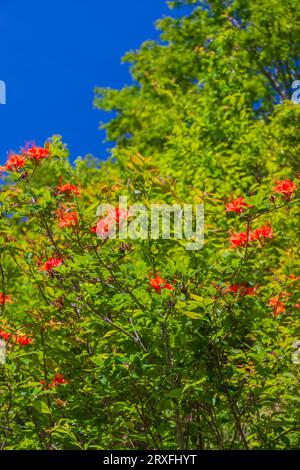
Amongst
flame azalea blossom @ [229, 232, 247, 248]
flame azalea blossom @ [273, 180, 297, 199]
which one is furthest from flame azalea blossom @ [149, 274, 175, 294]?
flame azalea blossom @ [273, 180, 297, 199]

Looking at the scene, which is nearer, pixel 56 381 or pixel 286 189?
pixel 286 189

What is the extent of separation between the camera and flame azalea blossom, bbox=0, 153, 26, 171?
15.0 feet

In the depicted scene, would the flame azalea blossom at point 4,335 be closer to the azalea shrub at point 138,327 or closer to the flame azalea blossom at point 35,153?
the azalea shrub at point 138,327

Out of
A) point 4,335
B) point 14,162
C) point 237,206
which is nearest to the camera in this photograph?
point 237,206

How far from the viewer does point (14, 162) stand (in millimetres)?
4570

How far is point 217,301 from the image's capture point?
163 inches

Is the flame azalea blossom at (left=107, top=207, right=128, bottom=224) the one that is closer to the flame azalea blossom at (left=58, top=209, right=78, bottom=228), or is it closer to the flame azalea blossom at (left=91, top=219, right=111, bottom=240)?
the flame azalea blossom at (left=91, top=219, right=111, bottom=240)

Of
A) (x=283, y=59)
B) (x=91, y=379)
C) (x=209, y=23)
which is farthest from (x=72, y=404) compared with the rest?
(x=209, y=23)

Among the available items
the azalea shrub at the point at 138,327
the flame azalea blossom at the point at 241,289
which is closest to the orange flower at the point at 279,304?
the azalea shrub at the point at 138,327

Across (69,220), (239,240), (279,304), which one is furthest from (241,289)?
(279,304)

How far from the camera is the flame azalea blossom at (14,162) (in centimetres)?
457

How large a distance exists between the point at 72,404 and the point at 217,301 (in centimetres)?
150

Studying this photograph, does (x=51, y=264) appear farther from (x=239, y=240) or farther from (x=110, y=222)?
(x=239, y=240)
